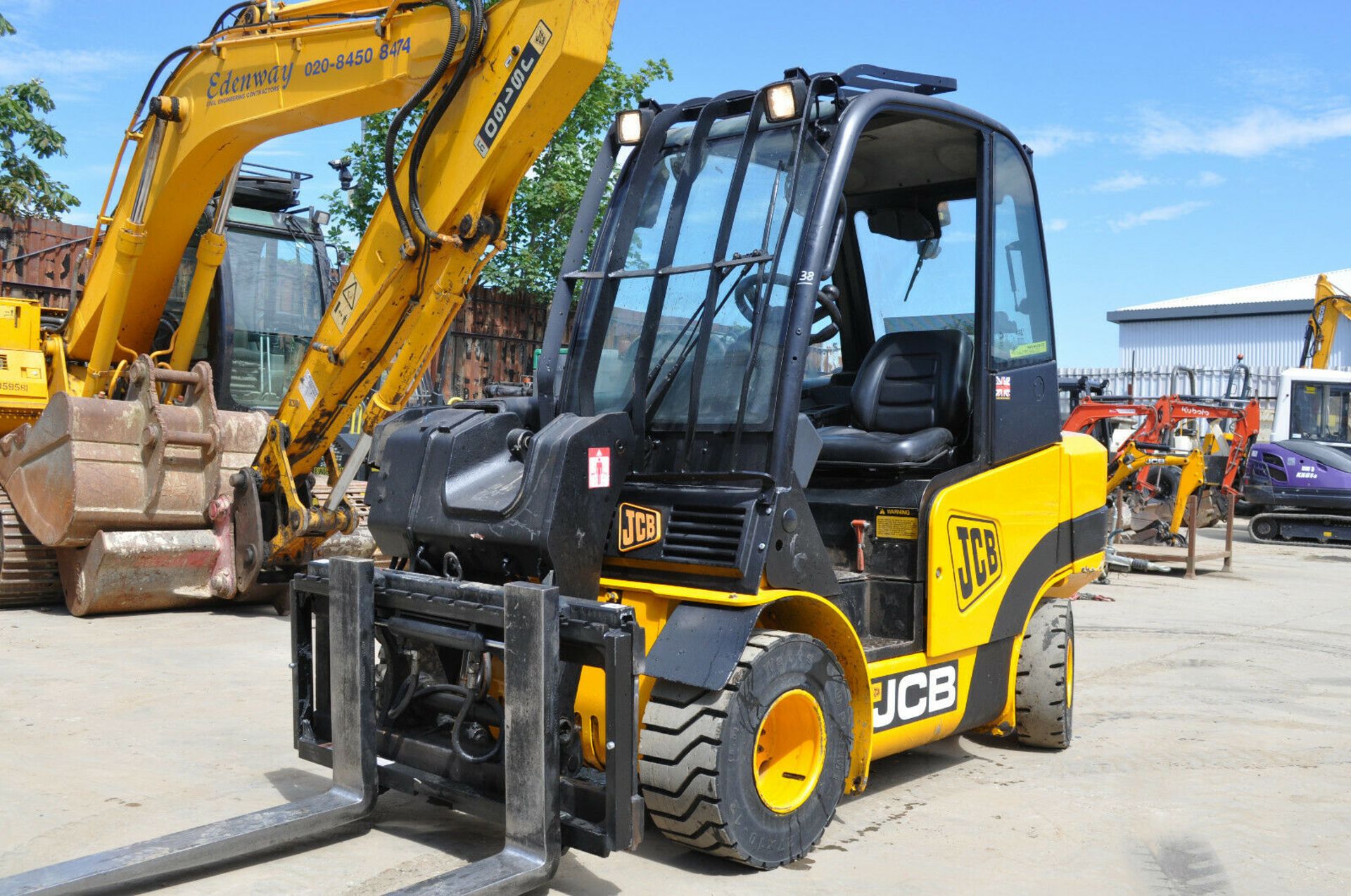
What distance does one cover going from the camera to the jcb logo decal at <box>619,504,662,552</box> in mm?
4227

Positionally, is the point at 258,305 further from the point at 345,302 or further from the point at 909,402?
the point at 909,402

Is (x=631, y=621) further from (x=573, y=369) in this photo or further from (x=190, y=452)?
(x=190, y=452)

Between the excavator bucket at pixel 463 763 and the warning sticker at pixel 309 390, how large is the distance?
3.93 metres

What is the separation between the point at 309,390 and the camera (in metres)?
8.22

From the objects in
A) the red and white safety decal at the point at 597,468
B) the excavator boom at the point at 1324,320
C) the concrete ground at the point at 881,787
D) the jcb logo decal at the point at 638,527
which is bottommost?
the concrete ground at the point at 881,787

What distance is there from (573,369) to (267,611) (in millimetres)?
5336

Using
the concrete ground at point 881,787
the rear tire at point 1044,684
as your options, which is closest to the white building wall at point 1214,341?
the concrete ground at point 881,787

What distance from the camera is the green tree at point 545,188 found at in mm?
17828

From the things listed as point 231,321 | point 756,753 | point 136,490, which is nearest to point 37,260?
point 231,321

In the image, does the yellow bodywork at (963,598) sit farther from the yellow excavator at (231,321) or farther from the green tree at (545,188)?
the green tree at (545,188)

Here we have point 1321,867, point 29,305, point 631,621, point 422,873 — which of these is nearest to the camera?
point 631,621

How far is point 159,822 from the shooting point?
4.45 m

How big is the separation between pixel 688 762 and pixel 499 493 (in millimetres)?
1068

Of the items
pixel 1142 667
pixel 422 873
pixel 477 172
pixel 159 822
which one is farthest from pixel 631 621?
pixel 1142 667
